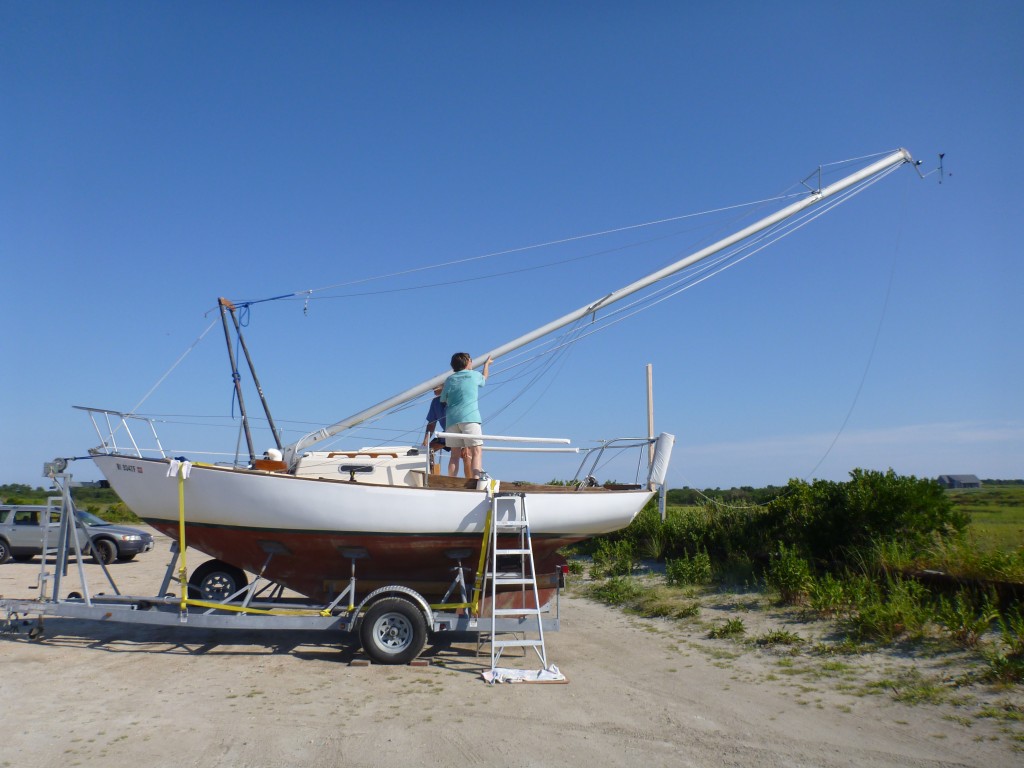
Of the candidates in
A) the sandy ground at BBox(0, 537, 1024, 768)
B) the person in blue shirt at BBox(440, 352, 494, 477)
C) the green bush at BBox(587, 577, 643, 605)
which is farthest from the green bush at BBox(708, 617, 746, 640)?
the person in blue shirt at BBox(440, 352, 494, 477)

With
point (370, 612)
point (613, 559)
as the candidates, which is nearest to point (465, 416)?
point (370, 612)

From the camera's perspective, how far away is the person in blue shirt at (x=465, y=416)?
334 inches

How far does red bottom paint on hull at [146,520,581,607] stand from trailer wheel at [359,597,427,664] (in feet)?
2.22

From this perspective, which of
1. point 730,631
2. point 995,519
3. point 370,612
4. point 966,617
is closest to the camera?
point 966,617

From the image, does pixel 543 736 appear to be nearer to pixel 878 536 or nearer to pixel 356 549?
pixel 356 549

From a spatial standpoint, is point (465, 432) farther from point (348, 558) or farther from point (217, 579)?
point (217, 579)

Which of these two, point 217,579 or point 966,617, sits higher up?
point 217,579

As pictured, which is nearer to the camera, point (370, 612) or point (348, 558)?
point (370, 612)

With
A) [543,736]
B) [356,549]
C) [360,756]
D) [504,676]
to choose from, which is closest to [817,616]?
[504,676]

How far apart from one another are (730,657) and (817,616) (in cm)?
167

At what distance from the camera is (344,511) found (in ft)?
24.9

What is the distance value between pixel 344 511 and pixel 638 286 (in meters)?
5.95

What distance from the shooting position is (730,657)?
25.2 ft

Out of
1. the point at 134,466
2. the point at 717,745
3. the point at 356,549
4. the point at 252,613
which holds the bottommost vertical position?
the point at 717,745
